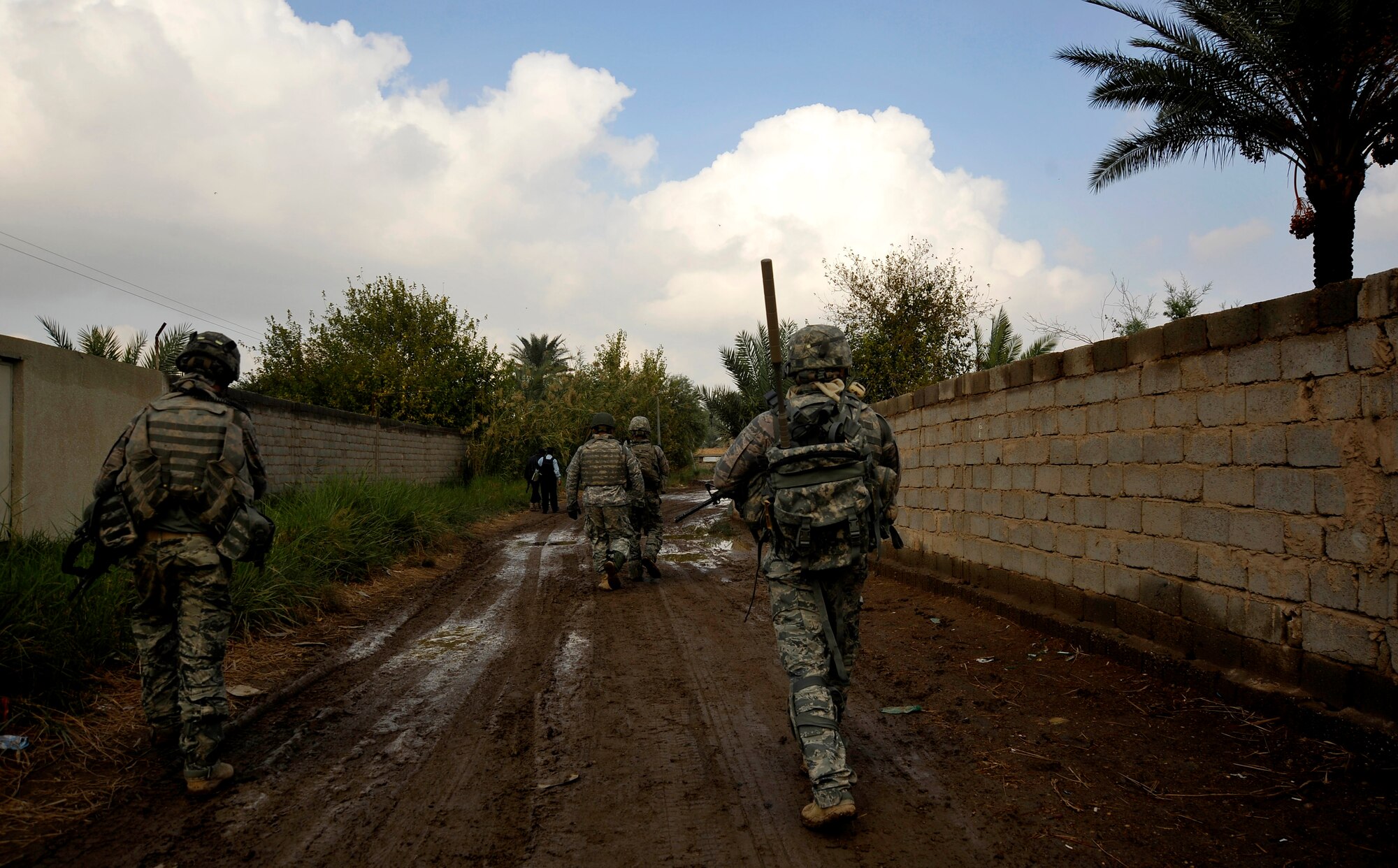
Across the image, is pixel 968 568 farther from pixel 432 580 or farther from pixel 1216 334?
pixel 432 580

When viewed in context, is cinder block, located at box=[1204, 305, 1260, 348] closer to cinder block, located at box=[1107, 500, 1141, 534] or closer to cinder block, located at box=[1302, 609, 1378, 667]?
cinder block, located at box=[1107, 500, 1141, 534]

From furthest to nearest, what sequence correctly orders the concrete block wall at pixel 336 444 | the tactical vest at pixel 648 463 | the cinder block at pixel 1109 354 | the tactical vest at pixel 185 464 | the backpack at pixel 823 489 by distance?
the concrete block wall at pixel 336 444
the tactical vest at pixel 648 463
the cinder block at pixel 1109 354
the tactical vest at pixel 185 464
the backpack at pixel 823 489

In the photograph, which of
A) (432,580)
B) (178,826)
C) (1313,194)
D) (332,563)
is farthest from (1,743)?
(1313,194)

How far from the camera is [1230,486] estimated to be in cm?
450

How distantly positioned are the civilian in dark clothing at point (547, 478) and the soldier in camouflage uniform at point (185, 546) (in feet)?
50.2

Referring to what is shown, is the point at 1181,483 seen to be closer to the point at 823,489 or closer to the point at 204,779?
the point at 823,489

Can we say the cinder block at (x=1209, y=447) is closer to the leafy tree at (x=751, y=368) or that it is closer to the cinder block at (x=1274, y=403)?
the cinder block at (x=1274, y=403)

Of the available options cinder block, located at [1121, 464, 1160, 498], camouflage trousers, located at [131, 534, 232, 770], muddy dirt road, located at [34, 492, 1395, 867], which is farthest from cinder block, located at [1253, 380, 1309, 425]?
camouflage trousers, located at [131, 534, 232, 770]

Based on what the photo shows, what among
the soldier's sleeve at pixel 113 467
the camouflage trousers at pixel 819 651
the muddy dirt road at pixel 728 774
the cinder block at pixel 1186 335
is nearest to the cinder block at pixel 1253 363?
the cinder block at pixel 1186 335

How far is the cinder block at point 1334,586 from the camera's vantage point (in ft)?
12.2

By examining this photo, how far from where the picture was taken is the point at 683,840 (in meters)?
3.07

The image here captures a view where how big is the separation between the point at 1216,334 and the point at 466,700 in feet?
15.8

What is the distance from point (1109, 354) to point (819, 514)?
333 cm

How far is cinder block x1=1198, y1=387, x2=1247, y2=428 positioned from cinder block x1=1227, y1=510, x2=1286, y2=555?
51 centimetres
